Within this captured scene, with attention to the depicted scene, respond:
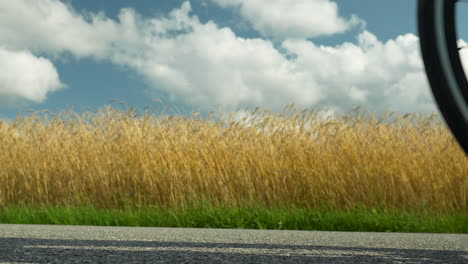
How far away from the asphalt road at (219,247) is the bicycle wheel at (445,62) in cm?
158

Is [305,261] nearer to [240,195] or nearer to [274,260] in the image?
[274,260]

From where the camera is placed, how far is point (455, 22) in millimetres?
1658

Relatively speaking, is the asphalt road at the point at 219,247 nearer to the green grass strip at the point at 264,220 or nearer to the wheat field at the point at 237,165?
the green grass strip at the point at 264,220

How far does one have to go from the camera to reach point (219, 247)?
3.46 meters

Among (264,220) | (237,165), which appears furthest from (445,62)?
(237,165)

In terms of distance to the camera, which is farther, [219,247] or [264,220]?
[264,220]

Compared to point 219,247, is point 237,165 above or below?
above

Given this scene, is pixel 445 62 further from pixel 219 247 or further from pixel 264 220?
pixel 264 220

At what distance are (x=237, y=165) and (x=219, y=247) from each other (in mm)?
3537

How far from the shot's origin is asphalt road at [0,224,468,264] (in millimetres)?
3084

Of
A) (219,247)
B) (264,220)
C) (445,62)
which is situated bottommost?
(219,247)

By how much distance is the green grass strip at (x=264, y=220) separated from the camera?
5.29m

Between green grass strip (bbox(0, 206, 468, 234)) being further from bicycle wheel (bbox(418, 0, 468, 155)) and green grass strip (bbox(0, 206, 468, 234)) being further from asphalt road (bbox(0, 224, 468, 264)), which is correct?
bicycle wheel (bbox(418, 0, 468, 155))

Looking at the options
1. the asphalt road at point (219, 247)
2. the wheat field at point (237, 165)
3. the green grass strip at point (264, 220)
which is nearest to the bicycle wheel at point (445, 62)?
the asphalt road at point (219, 247)
